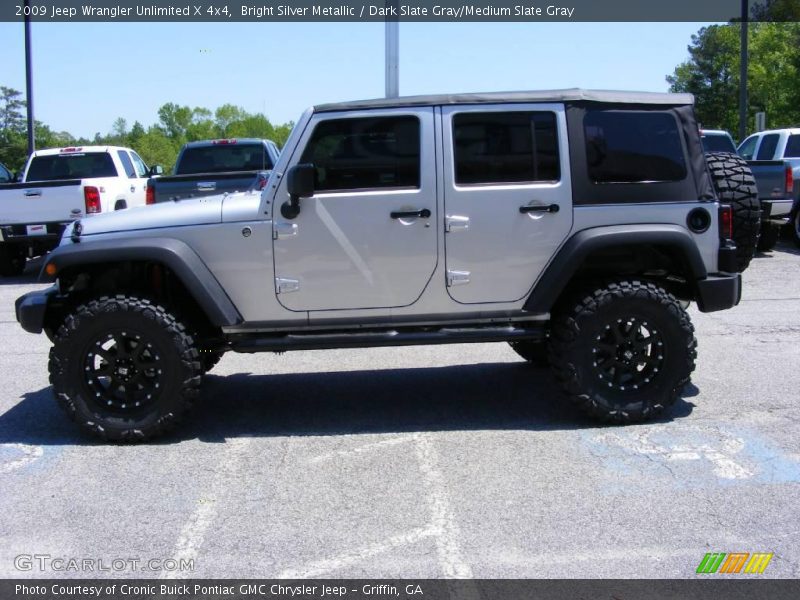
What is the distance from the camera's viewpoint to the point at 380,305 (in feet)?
18.2

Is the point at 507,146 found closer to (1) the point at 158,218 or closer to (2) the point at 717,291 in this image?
(2) the point at 717,291

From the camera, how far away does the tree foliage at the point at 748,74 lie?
35.8m

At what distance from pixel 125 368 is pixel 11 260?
1019cm

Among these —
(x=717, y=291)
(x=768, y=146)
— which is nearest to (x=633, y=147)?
(x=717, y=291)

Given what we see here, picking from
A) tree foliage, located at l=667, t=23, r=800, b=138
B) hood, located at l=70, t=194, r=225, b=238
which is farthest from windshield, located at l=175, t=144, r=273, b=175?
tree foliage, located at l=667, t=23, r=800, b=138

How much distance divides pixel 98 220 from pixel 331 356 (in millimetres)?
2787

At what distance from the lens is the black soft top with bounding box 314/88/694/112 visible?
18.0 feet

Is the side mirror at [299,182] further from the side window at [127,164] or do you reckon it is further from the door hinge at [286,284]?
the side window at [127,164]

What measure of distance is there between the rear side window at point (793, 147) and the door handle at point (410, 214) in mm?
12987

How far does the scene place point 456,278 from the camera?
18.1ft

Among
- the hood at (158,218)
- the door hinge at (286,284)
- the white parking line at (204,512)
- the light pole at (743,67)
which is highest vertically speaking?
the light pole at (743,67)

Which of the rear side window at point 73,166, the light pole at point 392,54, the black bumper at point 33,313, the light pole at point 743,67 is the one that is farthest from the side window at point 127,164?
the light pole at point 743,67
